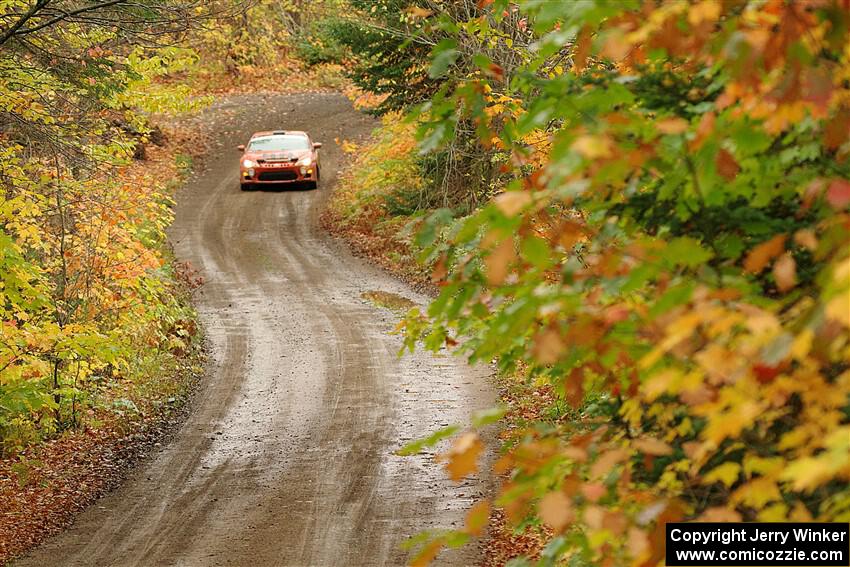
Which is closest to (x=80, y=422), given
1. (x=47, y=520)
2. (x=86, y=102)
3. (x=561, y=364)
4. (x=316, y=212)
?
(x=47, y=520)

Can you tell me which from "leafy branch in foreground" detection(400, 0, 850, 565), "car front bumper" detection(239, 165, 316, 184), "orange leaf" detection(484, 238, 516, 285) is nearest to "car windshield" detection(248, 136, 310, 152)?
"car front bumper" detection(239, 165, 316, 184)

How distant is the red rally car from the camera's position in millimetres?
Answer: 30297

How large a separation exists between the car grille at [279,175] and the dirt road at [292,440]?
600 centimetres

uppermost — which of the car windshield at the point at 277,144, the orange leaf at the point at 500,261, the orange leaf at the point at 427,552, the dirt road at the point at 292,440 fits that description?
the car windshield at the point at 277,144

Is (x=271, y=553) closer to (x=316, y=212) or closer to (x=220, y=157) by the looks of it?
(x=316, y=212)

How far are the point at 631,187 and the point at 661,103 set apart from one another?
0.38 meters

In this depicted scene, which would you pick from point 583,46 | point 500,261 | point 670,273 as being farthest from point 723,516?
point 583,46

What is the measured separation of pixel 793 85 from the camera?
253cm

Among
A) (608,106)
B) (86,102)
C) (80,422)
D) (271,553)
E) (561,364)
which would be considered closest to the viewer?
(608,106)

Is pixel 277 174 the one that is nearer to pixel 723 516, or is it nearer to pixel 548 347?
pixel 548 347

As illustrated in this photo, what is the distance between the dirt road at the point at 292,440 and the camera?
9.09 metres

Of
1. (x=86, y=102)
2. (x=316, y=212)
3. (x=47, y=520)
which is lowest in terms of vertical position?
(x=47, y=520)

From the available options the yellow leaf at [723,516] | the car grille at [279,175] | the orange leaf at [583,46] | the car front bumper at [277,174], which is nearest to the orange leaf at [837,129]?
the yellow leaf at [723,516]

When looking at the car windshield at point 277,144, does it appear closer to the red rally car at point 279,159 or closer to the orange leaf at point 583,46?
the red rally car at point 279,159
